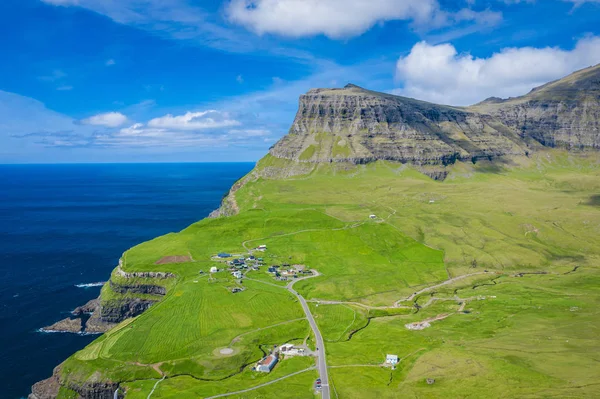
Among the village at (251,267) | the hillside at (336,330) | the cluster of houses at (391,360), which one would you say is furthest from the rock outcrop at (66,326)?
the cluster of houses at (391,360)

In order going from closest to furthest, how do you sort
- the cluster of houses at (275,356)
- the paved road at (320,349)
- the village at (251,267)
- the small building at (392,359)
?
the paved road at (320,349), the cluster of houses at (275,356), the small building at (392,359), the village at (251,267)

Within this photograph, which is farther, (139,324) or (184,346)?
(139,324)

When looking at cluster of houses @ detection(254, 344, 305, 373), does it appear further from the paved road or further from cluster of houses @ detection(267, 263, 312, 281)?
cluster of houses @ detection(267, 263, 312, 281)

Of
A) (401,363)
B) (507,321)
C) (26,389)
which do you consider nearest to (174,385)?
(26,389)

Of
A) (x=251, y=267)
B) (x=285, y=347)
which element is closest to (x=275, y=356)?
(x=285, y=347)

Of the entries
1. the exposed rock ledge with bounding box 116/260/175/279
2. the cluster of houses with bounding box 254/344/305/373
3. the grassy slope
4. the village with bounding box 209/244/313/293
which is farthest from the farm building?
the exposed rock ledge with bounding box 116/260/175/279

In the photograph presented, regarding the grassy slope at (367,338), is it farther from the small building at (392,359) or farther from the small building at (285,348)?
the small building at (285,348)

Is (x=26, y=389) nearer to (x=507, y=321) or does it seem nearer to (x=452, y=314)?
(x=452, y=314)
